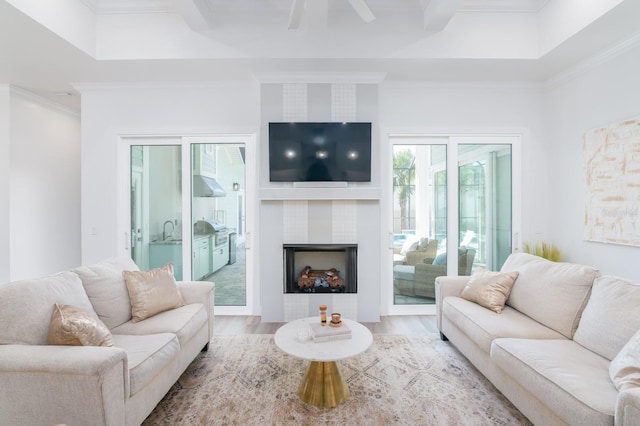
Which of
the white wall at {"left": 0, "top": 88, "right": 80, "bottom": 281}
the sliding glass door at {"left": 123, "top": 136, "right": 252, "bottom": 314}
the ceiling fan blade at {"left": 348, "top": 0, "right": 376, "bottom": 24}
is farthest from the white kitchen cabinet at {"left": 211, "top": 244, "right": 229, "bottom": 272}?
the ceiling fan blade at {"left": 348, "top": 0, "right": 376, "bottom": 24}

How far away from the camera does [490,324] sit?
2270 mm

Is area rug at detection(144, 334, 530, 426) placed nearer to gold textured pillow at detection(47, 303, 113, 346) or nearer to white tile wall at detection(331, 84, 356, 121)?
gold textured pillow at detection(47, 303, 113, 346)

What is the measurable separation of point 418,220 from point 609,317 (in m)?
2.19

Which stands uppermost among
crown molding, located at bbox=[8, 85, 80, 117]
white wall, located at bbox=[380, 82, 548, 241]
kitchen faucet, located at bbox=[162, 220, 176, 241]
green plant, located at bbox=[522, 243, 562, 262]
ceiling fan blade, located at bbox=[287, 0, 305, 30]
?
crown molding, located at bbox=[8, 85, 80, 117]

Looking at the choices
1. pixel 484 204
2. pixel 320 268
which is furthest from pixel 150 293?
pixel 484 204

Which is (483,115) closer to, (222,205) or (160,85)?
(222,205)

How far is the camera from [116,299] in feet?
7.50

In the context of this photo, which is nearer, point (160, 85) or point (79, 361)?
point (79, 361)

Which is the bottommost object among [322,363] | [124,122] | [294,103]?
[322,363]

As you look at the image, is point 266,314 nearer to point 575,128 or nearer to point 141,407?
point 141,407

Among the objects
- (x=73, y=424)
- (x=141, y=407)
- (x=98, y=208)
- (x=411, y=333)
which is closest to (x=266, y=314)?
(x=411, y=333)

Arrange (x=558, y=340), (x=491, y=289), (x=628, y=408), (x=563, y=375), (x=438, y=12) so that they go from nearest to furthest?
(x=628, y=408)
(x=563, y=375)
(x=558, y=340)
(x=491, y=289)
(x=438, y=12)

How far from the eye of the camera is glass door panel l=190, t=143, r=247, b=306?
3.87 metres

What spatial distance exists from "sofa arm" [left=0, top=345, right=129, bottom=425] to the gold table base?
3.75ft
